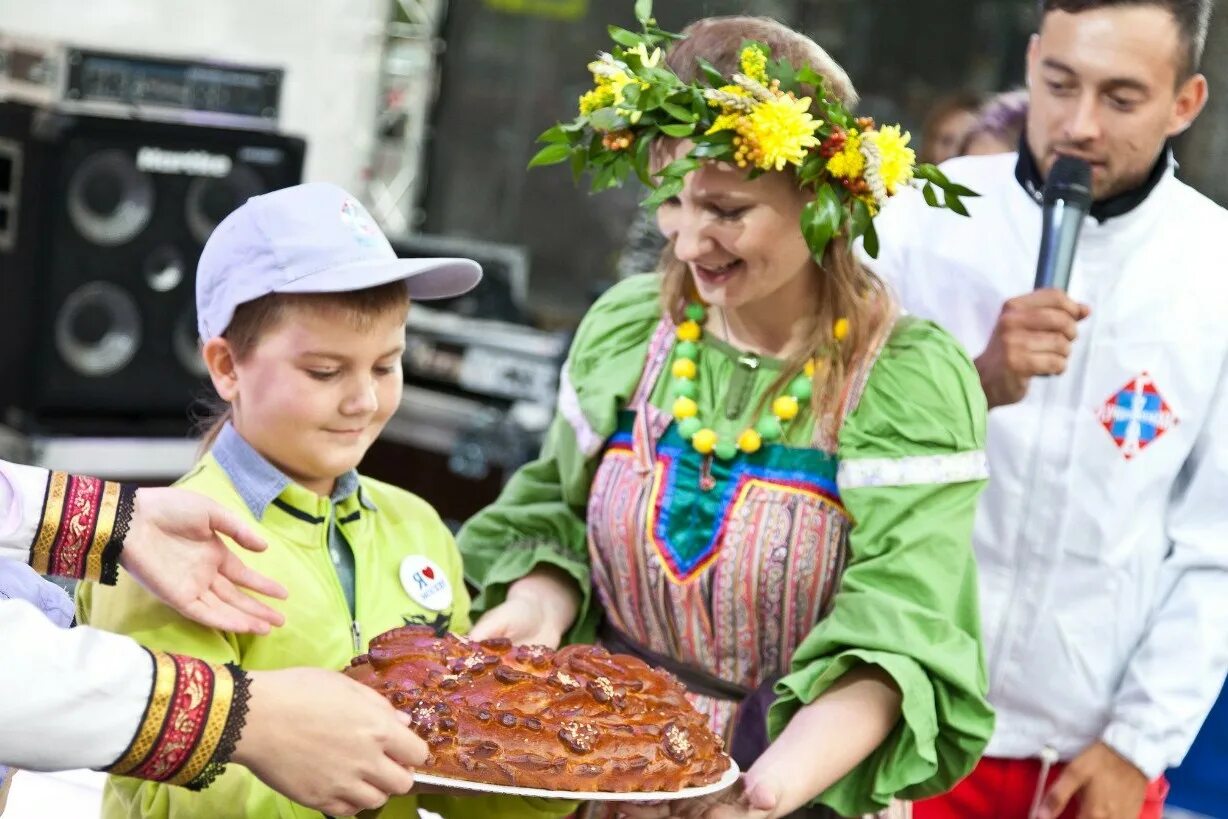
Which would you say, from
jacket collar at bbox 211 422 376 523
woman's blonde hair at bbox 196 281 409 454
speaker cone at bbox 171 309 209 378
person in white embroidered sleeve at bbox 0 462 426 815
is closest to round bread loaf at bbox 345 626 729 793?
person in white embroidered sleeve at bbox 0 462 426 815

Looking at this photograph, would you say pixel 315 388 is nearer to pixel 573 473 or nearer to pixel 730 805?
pixel 573 473

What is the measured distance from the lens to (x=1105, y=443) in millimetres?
2271

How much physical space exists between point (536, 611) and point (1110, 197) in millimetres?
944

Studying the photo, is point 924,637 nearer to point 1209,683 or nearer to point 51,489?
point 1209,683

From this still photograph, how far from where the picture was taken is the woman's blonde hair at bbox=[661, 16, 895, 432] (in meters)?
1.94

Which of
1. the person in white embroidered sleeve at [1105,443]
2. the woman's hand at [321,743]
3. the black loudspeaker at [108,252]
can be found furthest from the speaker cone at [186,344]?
the woman's hand at [321,743]

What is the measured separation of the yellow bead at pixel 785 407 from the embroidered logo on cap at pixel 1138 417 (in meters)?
0.55

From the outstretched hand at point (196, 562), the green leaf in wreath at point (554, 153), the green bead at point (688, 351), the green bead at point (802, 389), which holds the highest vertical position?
the green leaf in wreath at point (554, 153)

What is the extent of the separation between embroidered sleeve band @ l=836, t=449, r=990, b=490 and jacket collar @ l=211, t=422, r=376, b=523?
1.88ft

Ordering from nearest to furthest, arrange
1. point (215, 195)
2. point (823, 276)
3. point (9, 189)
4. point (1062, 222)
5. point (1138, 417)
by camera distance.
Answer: point (823, 276)
point (1062, 222)
point (1138, 417)
point (9, 189)
point (215, 195)

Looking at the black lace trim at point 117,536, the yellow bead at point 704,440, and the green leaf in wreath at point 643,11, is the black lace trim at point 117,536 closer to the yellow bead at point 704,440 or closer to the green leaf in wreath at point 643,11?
the yellow bead at point 704,440

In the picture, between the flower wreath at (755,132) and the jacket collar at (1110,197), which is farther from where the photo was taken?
the jacket collar at (1110,197)

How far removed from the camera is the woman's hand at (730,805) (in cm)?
174

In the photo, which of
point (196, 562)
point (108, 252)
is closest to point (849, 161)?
point (196, 562)
